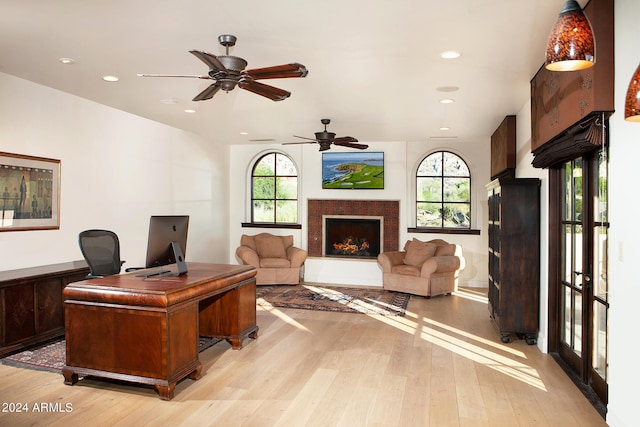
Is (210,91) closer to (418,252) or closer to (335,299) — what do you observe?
(335,299)

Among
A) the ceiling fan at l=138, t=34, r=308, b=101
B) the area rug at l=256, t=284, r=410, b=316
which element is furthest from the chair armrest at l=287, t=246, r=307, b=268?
the ceiling fan at l=138, t=34, r=308, b=101

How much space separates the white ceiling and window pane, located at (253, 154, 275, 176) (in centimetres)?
341

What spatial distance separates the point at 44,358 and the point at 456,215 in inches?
267

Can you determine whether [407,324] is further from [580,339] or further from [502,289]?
[580,339]

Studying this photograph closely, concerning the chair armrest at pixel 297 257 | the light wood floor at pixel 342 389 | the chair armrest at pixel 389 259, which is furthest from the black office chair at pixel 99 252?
the chair armrest at pixel 389 259

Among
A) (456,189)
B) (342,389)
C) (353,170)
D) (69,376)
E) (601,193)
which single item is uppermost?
(353,170)

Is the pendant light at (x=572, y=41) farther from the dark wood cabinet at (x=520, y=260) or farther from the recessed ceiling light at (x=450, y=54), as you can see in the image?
the dark wood cabinet at (x=520, y=260)

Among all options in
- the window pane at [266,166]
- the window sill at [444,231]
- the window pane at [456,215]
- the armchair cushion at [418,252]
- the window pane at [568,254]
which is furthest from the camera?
the window pane at [266,166]

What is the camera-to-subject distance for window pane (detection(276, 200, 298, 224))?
9.34m

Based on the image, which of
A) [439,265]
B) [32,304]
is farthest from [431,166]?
[32,304]

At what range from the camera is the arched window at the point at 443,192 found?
28.2ft

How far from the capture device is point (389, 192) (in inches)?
343

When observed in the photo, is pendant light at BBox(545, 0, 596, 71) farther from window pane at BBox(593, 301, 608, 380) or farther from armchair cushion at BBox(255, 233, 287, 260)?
armchair cushion at BBox(255, 233, 287, 260)

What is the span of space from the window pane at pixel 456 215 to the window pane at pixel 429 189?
0.25 m
